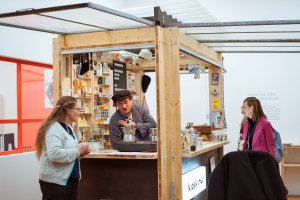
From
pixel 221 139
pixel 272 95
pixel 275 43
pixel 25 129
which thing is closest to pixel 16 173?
pixel 25 129

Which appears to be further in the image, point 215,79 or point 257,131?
point 215,79

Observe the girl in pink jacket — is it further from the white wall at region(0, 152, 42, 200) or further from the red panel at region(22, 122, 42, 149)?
the red panel at region(22, 122, 42, 149)

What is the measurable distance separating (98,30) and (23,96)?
2761 millimetres

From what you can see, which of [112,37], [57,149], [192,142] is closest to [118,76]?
[112,37]

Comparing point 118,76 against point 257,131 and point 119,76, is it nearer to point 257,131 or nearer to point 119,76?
point 119,76

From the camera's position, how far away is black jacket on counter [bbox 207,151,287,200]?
202 cm

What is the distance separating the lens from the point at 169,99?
406 cm

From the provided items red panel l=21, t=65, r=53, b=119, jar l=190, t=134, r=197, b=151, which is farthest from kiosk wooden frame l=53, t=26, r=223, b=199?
red panel l=21, t=65, r=53, b=119

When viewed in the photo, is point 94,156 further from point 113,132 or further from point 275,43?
point 275,43

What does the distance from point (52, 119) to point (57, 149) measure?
13.9 inches

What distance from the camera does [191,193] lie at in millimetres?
4422

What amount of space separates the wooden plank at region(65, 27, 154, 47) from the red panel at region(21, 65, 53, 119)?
2.21 meters

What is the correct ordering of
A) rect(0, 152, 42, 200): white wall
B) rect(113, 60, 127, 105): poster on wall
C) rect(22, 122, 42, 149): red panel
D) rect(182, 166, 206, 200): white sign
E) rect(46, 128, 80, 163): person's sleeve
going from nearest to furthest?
rect(46, 128, 80, 163): person's sleeve < rect(182, 166, 206, 200): white sign < rect(0, 152, 42, 200): white wall < rect(113, 60, 127, 105): poster on wall < rect(22, 122, 42, 149): red panel

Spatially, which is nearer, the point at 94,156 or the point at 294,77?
the point at 94,156
